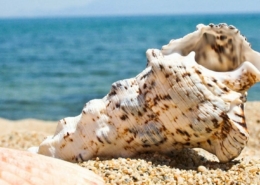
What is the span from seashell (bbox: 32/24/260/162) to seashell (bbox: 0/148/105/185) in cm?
72

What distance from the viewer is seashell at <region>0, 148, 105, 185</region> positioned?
85.2 inches

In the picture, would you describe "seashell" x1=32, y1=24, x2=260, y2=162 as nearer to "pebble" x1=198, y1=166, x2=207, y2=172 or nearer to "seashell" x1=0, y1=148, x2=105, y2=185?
"pebble" x1=198, y1=166, x2=207, y2=172

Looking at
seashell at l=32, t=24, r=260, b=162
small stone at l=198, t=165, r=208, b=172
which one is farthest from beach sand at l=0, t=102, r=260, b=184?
seashell at l=32, t=24, r=260, b=162

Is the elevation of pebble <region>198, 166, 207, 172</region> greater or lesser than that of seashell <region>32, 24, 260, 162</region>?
lesser

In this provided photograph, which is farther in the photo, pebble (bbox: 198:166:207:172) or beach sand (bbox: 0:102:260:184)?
pebble (bbox: 198:166:207:172)

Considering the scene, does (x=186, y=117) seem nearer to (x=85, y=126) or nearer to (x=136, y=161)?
(x=136, y=161)

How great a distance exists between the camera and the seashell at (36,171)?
7.10 feet

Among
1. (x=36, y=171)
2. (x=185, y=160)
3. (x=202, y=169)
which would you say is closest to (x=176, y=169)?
(x=202, y=169)

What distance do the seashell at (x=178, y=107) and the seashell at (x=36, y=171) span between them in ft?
2.35

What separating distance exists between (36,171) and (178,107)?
1154mm

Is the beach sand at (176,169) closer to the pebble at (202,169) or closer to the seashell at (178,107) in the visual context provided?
the pebble at (202,169)

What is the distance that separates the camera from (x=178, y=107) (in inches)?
118

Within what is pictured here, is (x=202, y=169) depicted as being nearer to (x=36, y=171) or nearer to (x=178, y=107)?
(x=178, y=107)

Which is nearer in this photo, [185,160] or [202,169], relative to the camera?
[202,169]
